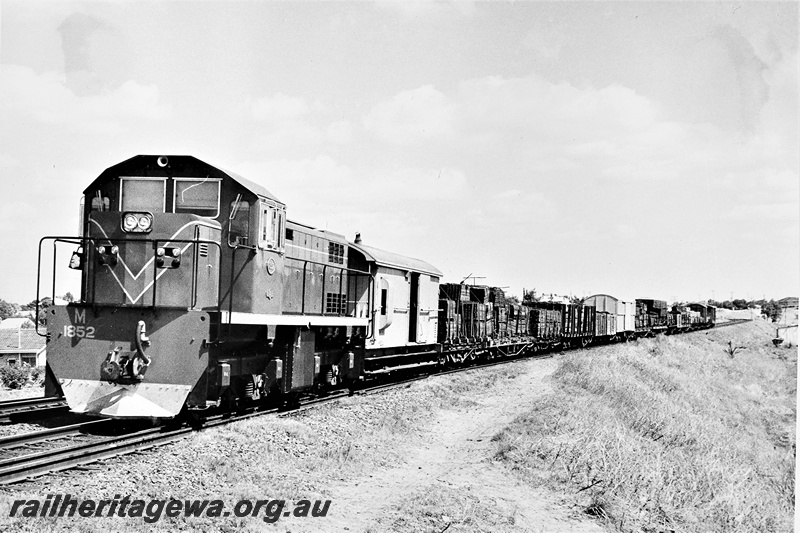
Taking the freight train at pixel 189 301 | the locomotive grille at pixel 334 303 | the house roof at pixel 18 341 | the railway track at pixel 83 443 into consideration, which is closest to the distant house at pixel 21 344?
the house roof at pixel 18 341

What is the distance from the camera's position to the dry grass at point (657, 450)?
888 cm

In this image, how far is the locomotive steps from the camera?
6.96m

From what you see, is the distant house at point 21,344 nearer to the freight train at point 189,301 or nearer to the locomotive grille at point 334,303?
the locomotive grille at point 334,303

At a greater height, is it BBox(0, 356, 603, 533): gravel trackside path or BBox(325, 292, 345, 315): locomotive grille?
BBox(325, 292, 345, 315): locomotive grille

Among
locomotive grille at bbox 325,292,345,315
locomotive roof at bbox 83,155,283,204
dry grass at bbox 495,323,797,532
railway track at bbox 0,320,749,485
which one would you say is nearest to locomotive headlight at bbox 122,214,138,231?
locomotive roof at bbox 83,155,283,204

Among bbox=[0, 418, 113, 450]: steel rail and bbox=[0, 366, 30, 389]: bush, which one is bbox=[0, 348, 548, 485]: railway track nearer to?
bbox=[0, 418, 113, 450]: steel rail

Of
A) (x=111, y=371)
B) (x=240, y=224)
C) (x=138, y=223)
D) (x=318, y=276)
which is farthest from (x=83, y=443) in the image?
(x=318, y=276)

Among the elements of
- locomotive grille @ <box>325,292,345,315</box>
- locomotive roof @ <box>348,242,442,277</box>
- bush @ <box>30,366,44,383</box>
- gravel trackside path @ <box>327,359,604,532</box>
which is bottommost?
gravel trackside path @ <box>327,359,604,532</box>

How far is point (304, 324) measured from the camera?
11352 millimetres

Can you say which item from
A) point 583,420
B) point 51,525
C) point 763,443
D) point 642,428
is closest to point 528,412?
point 583,420

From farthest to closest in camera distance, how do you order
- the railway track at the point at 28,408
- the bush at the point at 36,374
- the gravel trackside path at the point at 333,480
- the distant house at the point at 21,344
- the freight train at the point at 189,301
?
1. the distant house at the point at 21,344
2. the bush at the point at 36,374
3. the railway track at the point at 28,408
4. the freight train at the point at 189,301
5. the gravel trackside path at the point at 333,480

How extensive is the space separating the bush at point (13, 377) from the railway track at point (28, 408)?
11.8ft

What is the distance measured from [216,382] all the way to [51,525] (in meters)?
3.81

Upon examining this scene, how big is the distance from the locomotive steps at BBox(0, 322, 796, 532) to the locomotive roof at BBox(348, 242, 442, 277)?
2.98 meters
